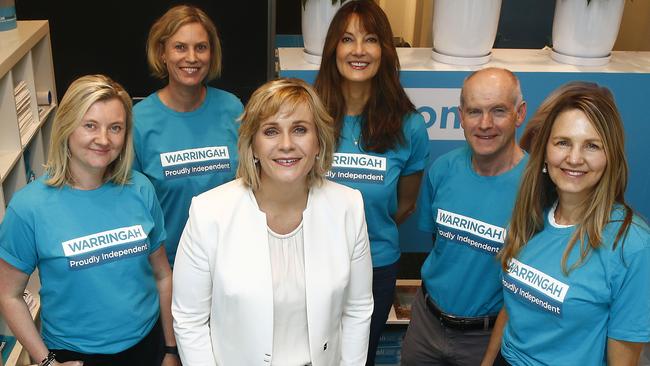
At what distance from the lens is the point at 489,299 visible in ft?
7.54

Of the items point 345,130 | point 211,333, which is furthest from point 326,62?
point 211,333

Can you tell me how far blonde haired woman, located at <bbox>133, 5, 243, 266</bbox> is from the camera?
2562 millimetres

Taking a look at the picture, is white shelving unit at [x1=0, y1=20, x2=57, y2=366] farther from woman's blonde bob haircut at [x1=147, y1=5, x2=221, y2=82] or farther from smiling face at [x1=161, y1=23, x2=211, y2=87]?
smiling face at [x1=161, y1=23, x2=211, y2=87]

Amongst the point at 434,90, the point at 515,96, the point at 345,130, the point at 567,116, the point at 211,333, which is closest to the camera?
the point at 567,116

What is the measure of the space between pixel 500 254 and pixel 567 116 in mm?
485

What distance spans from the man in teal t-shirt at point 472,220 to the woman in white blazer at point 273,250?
465 millimetres

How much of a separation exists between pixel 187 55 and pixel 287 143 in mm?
990

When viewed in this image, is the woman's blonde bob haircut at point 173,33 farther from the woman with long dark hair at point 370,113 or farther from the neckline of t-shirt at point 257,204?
the neckline of t-shirt at point 257,204

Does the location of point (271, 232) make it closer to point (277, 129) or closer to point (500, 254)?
point (277, 129)

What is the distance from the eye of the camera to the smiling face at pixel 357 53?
8.06 feet

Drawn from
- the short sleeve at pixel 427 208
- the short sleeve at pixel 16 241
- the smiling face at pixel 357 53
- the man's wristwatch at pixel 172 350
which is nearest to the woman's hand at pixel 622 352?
the short sleeve at pixel 427 208

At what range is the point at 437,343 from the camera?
2357 mm

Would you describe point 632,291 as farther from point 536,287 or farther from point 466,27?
point 466,27

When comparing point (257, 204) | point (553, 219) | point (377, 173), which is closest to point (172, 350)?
point (257, 204)
